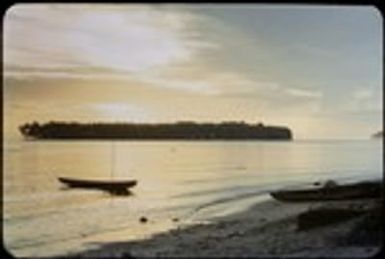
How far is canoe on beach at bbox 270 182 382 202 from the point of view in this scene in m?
7.01

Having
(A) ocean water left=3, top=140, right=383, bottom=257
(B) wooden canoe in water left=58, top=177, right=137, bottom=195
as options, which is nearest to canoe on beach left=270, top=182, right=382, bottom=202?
(A) ocean water left=3, top=140, right=383, bottom=257

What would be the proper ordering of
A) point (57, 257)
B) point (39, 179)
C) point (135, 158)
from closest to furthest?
1. point (57, 257)
2. point (39, 179)
3. point (135, 158)

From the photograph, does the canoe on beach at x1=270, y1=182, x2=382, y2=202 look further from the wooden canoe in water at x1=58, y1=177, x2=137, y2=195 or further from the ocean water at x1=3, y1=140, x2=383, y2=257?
the wooden canoe in water at x1=58, y1=177, x2=137, y2=195

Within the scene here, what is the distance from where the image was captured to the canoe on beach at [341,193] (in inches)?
276

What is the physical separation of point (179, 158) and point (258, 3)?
27233 millimetres

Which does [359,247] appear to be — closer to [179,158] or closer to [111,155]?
[111,155]

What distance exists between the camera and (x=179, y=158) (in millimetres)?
29812

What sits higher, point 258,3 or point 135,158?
point 258,3

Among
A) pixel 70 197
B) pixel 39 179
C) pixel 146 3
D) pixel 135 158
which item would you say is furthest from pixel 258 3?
pixel 135 158

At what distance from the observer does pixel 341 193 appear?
28.5 feet

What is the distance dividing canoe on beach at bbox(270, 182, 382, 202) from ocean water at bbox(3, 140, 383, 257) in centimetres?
24

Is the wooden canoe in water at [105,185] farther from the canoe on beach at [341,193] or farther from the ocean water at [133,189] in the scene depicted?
the canoe on beach at [341,193]

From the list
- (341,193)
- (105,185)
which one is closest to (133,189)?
(105,185)

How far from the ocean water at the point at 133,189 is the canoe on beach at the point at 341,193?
9.6 inches
